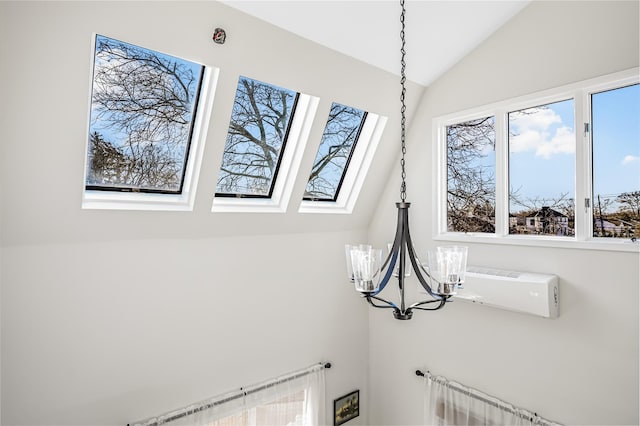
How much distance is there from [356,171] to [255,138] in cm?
104

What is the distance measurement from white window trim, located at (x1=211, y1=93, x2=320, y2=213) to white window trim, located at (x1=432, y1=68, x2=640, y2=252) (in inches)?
43.8

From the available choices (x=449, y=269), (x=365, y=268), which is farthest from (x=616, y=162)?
(x=365, y=268)

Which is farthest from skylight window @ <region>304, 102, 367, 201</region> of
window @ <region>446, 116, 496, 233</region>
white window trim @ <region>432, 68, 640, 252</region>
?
window @ <region>446, 116, 496, 233</region>

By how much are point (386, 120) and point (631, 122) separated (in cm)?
157

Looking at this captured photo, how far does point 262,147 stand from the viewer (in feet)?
8.96

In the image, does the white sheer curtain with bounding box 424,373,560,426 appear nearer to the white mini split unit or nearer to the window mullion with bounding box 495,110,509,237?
the white mini split unit

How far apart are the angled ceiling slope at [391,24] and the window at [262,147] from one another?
1.57ft

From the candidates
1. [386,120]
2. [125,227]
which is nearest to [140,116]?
[125,227]

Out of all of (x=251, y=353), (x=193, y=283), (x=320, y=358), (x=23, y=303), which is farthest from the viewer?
(x=320, y=358)

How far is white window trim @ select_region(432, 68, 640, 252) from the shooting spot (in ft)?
6.97

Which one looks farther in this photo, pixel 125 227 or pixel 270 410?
pixel 270 410

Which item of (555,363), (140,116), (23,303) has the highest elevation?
(140,116)

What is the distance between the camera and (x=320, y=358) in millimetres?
3352

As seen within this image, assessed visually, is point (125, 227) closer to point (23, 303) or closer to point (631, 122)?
point (23, 303)
